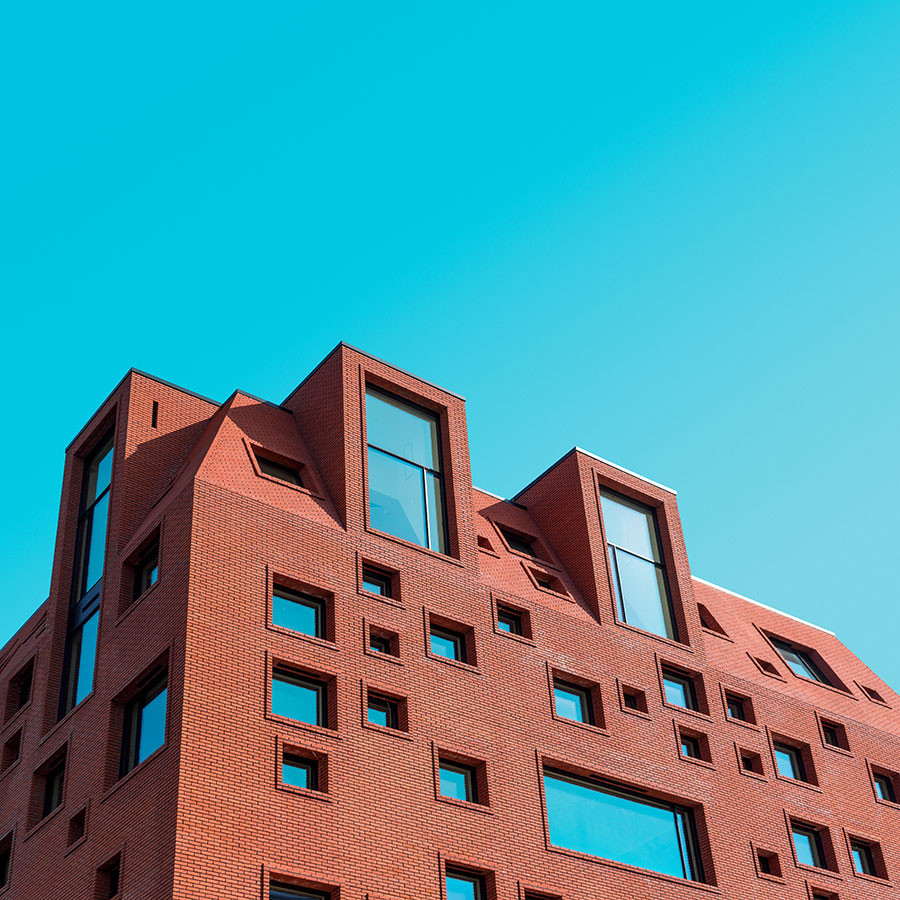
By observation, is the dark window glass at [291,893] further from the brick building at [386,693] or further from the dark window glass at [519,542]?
the dark window glass at [519,542]

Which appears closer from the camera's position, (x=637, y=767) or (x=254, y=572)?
(x=254, y=572)

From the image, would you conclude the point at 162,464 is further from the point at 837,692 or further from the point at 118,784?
the point at 837,692

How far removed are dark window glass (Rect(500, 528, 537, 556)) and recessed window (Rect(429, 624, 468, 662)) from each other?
6.35 metres

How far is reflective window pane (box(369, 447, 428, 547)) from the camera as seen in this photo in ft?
122

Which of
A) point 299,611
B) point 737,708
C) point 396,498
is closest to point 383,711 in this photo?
point 299,611

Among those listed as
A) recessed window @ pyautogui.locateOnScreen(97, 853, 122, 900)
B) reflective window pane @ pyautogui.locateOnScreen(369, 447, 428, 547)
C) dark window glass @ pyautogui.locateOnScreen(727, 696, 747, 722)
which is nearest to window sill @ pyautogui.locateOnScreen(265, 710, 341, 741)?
recessed window @ pyautogui.locateOnScreen(97, 853, 122, 900)

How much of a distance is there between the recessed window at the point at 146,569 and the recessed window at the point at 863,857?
22.3 metres

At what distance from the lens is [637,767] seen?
120 ft

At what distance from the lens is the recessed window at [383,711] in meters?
33.0

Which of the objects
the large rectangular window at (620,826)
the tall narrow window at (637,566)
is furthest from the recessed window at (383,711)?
the tall narrow window at (637,566)

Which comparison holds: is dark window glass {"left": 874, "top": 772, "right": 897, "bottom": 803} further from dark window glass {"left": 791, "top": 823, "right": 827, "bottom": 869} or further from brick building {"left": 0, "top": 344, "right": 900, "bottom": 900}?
dark window glass {"left": 791, "top": 823, "right": 827, "bottom": 869}

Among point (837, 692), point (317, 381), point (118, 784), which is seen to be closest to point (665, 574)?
point (837, 692)

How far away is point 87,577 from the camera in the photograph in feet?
123

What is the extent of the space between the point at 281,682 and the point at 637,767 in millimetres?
10659
